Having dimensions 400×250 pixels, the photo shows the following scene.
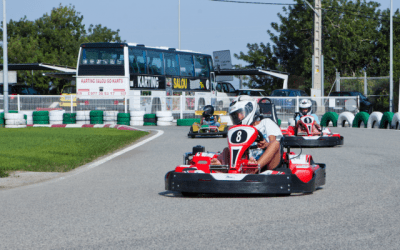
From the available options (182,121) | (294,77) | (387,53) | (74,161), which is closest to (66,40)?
(294,77)

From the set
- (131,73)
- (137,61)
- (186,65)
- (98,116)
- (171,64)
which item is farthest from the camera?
(186,65)

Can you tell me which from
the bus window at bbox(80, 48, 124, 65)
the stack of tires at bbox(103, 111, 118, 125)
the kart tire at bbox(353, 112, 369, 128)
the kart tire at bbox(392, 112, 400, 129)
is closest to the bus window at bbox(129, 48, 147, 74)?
the bus window at bbox(80, 48, 124, 65)

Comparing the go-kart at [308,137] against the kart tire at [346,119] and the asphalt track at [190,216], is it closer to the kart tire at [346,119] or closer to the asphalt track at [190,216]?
the asphalt track at [190,216]

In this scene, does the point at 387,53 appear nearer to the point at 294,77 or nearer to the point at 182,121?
the point at 294,77

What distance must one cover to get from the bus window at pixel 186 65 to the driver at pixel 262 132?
2179 cm

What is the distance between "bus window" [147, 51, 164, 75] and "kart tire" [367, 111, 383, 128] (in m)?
9.99

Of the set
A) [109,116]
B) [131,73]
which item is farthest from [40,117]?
[131,73]

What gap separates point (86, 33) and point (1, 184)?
52067mm

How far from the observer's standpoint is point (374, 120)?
22.7 metres

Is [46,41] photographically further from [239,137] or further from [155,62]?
[239,137]

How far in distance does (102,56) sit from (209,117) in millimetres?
10268

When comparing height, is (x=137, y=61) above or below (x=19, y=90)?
above

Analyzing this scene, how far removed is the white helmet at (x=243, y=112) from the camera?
755 centimetres

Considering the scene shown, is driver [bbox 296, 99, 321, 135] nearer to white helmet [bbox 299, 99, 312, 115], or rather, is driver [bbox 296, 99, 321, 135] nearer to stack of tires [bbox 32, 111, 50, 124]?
white helmet [bbox 299, 99, 312, 115]
